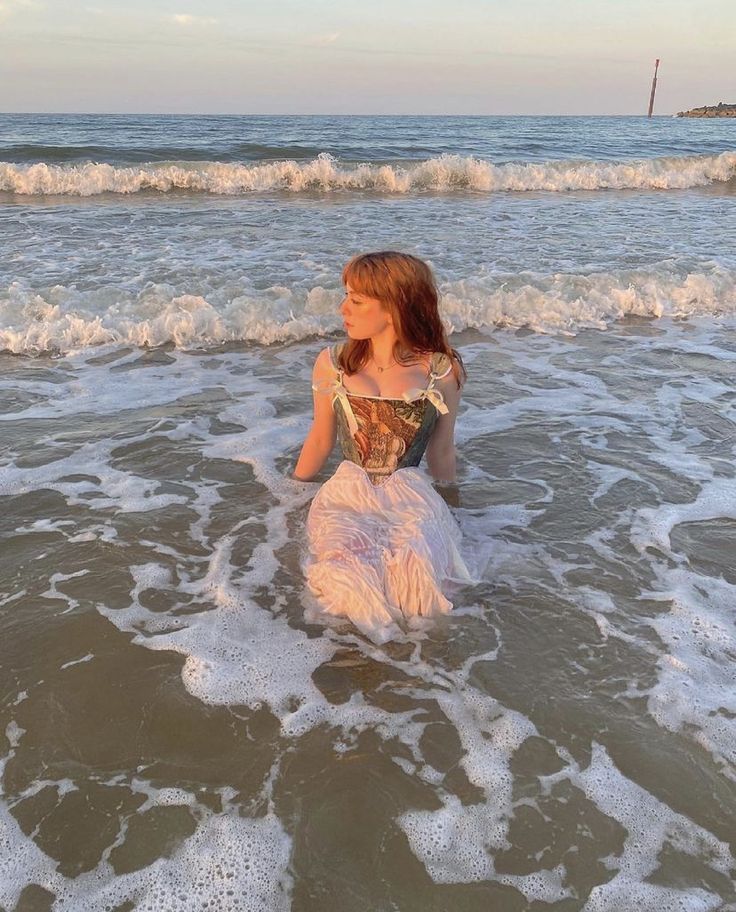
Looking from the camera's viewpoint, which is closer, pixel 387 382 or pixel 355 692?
pixel 355 692

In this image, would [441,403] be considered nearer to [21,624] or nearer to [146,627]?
[146,627]

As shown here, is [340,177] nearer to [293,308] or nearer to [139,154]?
[139,154]

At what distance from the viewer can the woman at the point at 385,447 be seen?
9.58 ft

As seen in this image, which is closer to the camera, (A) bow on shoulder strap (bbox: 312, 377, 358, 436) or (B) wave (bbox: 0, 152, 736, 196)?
(A) bow on shoulder strap (bbox: 312, 377, 358, 436)

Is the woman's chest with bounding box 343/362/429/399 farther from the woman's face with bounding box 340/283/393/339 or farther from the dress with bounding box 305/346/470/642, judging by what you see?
the woman's face with bounding box 340/283/393/339

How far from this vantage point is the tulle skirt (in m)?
2.89

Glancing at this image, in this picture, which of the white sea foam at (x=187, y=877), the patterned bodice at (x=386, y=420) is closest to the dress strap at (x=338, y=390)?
the patterned bodice at (x=386, y=420)

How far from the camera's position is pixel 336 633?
290 centimetres

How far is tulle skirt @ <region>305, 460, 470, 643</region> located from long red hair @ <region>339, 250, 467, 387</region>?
569 millimetres

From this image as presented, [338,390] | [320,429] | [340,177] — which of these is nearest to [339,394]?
[338,390]

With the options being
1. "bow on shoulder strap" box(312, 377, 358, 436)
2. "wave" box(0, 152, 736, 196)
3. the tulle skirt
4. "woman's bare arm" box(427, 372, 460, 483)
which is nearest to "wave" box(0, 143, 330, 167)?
"wave" box(0, 152, 736, 196)

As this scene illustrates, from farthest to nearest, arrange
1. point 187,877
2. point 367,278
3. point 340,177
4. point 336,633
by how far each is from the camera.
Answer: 1. point 340,177
2. point 367,278
3. point 336,633
4. point 187,877

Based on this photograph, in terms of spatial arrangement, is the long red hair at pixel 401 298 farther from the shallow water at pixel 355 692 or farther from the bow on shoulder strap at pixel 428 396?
the shallow water at pixel 355 692

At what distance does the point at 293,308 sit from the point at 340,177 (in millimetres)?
10646
